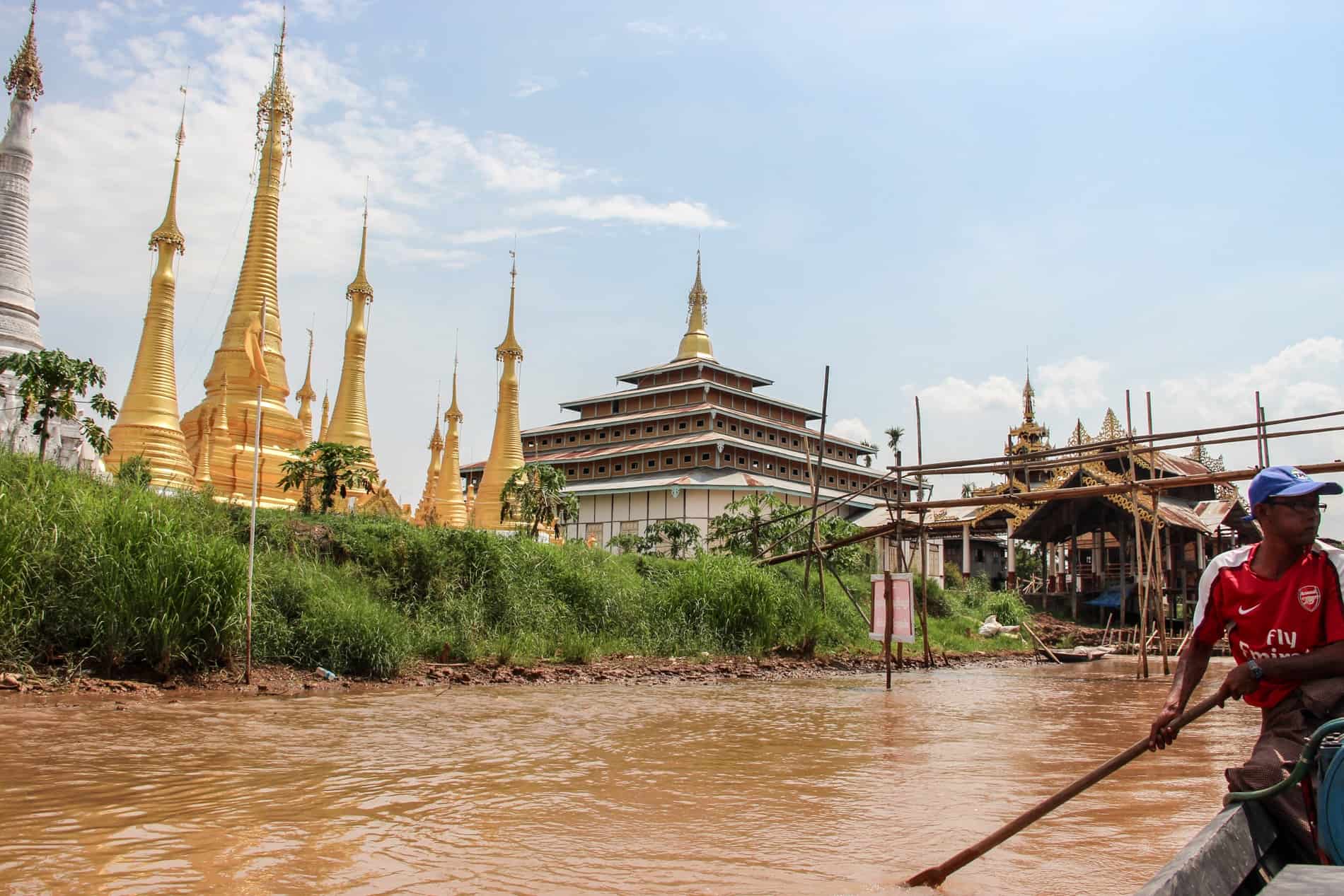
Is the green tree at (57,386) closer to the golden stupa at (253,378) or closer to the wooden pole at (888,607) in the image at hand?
the golden stupa at (253,378)

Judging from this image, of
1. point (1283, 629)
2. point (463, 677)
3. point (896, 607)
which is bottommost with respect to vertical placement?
point (463, 677)

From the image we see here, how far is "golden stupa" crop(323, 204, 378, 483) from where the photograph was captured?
29703 millimetres

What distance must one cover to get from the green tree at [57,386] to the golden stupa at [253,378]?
825 centimetres

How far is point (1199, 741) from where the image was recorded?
31.2 ft

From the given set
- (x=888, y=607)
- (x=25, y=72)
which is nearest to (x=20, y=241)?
(x=25, y=72)

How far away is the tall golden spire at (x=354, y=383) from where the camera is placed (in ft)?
97.5

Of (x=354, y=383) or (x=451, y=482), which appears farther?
(x=451, y=482)

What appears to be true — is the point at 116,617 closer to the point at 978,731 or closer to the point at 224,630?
the point at 224,630

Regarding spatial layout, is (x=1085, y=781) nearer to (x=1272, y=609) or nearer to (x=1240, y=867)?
(x=1240, y=867)

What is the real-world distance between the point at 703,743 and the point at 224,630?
6.80 m

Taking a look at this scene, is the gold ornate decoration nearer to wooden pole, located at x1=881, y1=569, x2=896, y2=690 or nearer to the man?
wooden pole, located at x1=881, y1=569, x2=896, y2=690

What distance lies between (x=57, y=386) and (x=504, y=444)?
1940cm

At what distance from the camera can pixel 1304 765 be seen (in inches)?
123

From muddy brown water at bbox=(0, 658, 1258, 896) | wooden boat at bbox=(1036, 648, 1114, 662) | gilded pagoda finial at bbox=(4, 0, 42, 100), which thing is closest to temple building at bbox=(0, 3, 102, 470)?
gilded pagoda finial at bbox=(4, 0, 42, 100)
